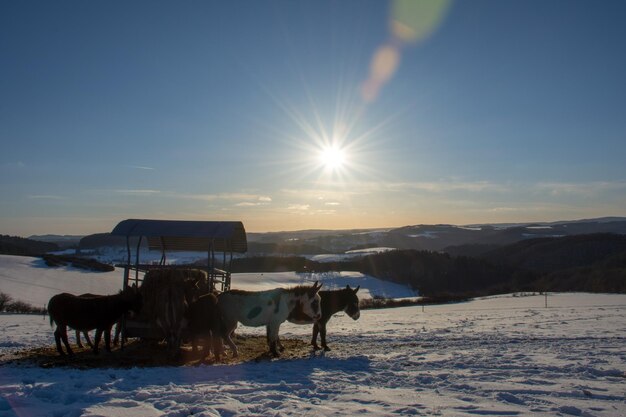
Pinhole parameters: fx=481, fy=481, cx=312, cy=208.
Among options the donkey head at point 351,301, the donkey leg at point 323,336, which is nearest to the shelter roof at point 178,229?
the donkey leg at point 323,336

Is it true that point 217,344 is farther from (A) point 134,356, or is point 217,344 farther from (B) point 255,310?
(A) point 134,356

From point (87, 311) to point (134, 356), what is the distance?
63.4 inches

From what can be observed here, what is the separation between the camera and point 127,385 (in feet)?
26.8

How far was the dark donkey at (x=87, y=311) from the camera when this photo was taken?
11570mm

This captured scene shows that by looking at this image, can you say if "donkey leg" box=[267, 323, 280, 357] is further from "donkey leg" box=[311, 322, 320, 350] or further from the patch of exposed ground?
"donkey leg" box=[311, 322, 320, 350]

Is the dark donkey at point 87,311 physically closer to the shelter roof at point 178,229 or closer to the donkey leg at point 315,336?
the shelter roof at point 178,229

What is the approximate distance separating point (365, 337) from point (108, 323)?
888 cm

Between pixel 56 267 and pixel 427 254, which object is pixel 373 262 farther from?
pixel 56 267

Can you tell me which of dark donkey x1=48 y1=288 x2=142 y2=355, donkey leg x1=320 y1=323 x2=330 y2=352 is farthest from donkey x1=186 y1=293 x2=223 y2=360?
donkey leg x1=320 y1=323 x2=330 y2=352

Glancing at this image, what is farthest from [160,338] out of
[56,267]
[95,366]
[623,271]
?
[623,271]

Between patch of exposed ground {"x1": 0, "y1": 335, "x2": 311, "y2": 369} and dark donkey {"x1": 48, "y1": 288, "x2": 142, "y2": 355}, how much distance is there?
19.0 inches

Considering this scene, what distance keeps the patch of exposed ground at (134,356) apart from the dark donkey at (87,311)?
48 centimetres

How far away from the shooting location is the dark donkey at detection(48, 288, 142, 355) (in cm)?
1157

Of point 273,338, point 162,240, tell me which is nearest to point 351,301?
point 273,338
